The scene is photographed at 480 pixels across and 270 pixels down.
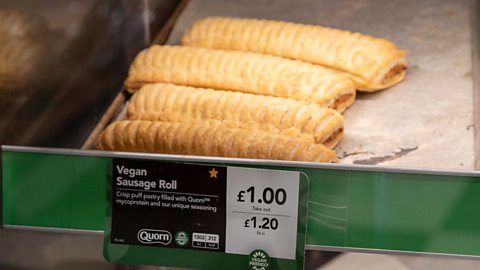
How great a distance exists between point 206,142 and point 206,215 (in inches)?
20.7

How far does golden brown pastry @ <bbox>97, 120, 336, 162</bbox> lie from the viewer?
1609 millimetres

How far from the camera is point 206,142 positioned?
164 centimetres

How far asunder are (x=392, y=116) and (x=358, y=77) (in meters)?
0.20

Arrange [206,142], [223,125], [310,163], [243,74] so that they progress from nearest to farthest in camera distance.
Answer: [310,163] < [206,142] < [223,125] < [243,74]


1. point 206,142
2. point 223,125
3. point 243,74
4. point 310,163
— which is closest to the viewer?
point 310,163

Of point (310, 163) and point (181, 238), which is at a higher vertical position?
point (310, 163)

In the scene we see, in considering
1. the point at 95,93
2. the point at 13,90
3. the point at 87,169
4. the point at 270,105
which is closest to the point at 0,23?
the point at 13,90

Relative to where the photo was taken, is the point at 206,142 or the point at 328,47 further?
the point at 328,47

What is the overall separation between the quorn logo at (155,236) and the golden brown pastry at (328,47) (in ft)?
3.13

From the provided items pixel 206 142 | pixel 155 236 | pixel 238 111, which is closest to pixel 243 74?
pixel 238 111

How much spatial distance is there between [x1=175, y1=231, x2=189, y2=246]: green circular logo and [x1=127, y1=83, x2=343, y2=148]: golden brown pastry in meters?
0.64

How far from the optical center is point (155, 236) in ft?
3.76

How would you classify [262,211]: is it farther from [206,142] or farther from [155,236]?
[206,142]

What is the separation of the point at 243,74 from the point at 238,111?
0.17 meters
